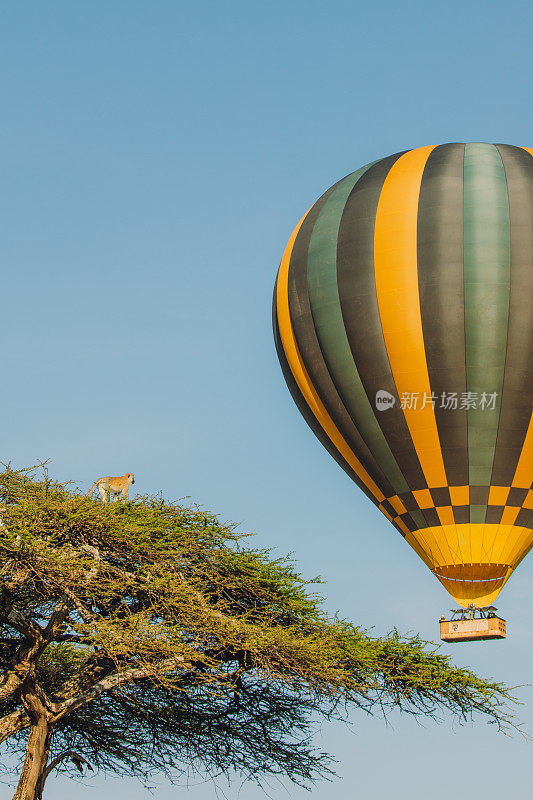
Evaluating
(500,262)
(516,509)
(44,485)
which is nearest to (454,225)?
(500,262)

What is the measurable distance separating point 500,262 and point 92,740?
603 inches

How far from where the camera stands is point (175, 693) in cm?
2966

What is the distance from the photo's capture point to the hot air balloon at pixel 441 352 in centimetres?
3042

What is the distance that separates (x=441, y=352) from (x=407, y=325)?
3.46ft

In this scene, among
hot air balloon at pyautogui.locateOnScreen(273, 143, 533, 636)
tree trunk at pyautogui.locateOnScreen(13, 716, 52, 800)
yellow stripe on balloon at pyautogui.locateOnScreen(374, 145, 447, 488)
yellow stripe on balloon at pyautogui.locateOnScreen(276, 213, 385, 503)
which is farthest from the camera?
yellow stripe on balloon at pyautogui.locateOnScreen(276, 213, 385, 503)

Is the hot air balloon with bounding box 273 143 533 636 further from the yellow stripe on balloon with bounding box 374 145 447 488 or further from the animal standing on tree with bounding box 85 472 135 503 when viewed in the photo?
the animal standing on tree with bounding box 85 472 135 503

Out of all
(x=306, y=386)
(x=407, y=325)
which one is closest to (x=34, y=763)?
(x=306, y=386)

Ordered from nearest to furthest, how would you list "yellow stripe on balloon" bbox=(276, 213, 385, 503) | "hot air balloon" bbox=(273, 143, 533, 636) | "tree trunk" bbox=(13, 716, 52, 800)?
"tree trunk" bbox=(13, 716, 52, 800), "hot air balloon" bbox=(273, 143, 533, 636), "yellow stripe on balloon" bbox=(276, 213, 385, 503)

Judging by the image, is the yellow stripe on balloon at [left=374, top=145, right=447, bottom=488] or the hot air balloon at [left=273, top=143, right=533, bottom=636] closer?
the hot air balloon at [left=273, top=143, right=533, bottom=636]

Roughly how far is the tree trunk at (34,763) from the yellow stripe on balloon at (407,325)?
11.2m

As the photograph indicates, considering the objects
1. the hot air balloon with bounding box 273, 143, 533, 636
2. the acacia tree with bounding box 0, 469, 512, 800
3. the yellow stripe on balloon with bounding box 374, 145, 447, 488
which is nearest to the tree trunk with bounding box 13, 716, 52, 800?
the acacia tree with bounding box 0, 469, 512, 800

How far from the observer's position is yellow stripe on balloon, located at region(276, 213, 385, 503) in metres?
32.8

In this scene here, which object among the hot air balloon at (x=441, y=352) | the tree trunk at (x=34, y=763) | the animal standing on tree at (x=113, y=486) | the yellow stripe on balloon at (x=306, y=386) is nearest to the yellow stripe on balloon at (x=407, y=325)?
the hot air balloon at (x=441, y=352)

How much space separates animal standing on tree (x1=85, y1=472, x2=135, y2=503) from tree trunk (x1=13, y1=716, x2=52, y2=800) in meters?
5.29
